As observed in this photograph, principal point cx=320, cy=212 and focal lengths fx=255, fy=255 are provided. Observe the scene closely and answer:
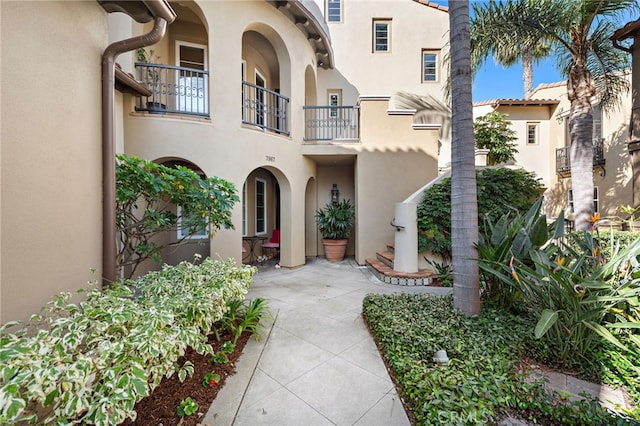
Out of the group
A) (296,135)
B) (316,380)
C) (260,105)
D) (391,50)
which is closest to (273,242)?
(296,135)

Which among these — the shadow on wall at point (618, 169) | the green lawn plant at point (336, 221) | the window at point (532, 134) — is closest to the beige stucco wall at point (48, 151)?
the green lawn plant at point (336, 221)

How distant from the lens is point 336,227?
8.89m

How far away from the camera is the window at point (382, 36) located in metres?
11.5

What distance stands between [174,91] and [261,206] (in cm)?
449

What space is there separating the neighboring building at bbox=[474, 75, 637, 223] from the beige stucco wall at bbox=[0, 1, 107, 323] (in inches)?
634

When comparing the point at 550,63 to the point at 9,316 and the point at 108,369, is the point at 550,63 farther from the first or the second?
the point at 9,316

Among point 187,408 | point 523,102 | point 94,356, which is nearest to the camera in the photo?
point 94,356

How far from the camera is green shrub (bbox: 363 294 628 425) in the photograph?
2064mm

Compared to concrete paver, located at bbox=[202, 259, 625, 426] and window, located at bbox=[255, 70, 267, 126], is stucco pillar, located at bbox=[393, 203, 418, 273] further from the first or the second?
window, located at bbox=[255, 70, 267, 126]

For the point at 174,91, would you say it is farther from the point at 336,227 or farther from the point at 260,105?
the point at 336,227

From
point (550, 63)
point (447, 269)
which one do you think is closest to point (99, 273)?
point (447, 269)

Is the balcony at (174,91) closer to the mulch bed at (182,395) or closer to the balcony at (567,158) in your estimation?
the mulch bed at (182,395)

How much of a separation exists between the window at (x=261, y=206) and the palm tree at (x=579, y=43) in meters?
8.07

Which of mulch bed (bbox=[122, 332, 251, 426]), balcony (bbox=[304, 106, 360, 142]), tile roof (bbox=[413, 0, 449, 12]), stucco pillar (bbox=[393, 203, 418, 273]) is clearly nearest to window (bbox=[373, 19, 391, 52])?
tile roof (bbox=[413, 0, 449, 12])
